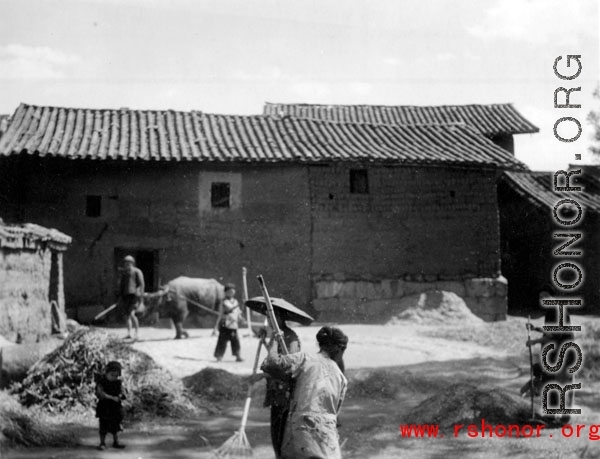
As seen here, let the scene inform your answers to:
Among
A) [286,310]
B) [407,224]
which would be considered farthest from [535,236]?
[286,310]

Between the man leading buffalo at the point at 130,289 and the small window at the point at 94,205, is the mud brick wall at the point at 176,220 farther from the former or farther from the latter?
the man leading buffalo at the point at 130,289

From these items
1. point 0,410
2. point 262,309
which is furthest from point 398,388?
point 0,410

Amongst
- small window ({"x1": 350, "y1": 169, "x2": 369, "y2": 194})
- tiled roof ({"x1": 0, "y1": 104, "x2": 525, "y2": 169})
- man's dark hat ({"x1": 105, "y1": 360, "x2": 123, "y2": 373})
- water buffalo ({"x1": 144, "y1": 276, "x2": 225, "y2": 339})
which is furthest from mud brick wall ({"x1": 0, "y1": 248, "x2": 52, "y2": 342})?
small window ({"x1": 350, "y1": 169, "x2": 369, "y2": 194})

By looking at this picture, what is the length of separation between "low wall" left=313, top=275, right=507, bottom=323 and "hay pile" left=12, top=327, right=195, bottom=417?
9.10 metres

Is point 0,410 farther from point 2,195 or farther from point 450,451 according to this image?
point 2,195

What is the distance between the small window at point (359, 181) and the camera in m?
17.4

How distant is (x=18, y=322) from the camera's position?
10000 millimetres

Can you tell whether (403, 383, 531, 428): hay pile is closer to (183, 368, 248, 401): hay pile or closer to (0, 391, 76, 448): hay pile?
(183, 368, 248, 401): hay pile

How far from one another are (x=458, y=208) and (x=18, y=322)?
11141 mm

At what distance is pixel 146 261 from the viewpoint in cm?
1720

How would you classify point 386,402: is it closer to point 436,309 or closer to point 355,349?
point 355,349

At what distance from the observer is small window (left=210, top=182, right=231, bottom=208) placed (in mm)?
16859

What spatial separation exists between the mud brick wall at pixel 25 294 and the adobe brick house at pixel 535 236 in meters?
13.5

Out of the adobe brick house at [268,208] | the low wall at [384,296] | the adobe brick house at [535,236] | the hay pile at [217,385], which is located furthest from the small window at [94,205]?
the adobe brick house at [535,236]
